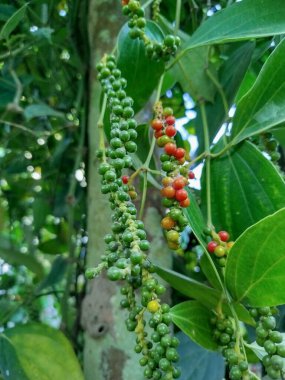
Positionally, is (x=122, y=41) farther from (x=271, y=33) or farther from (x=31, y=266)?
(x=31, y=266)

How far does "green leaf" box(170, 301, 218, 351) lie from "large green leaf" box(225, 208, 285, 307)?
6 cm

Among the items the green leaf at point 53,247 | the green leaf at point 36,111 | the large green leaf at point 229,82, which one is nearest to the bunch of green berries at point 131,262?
the large green leaf at point 229,82

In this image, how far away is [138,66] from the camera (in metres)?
0.73

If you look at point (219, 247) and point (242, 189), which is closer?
point (219, 247)

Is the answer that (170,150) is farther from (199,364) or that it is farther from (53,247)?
(53,247)

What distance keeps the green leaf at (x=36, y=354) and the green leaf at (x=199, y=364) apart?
0.14 m

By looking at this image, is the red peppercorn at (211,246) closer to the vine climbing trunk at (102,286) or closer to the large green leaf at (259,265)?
the large green leaf at (259,265)

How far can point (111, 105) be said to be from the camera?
22.3 inches

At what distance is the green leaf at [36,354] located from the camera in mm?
786

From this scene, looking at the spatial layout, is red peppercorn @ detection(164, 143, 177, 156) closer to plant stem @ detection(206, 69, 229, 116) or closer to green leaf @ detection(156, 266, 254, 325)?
green leaf @ detection(156, 266, 254, 325)

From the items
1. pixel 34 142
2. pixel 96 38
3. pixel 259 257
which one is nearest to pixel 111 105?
pixel 259 257

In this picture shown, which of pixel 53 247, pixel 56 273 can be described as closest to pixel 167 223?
pixel 56 273

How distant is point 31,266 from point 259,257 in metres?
0.64

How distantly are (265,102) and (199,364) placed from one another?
1.16ft
